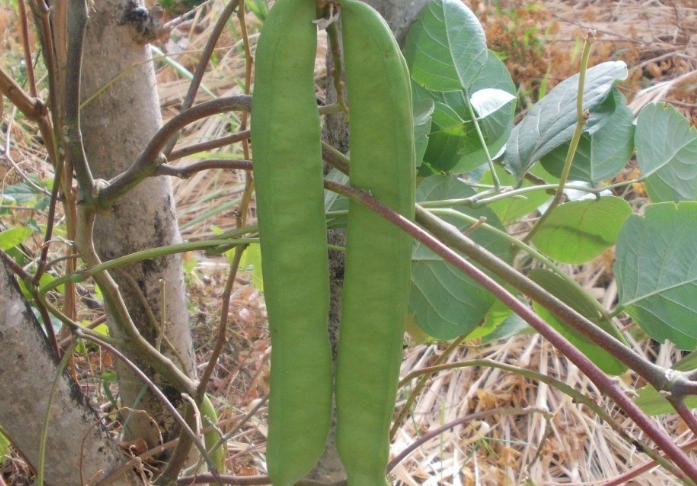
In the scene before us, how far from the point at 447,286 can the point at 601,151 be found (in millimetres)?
193

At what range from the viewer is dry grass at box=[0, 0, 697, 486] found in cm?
116

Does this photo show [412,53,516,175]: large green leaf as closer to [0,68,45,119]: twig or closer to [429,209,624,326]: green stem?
[429,209,624,326]: green stem

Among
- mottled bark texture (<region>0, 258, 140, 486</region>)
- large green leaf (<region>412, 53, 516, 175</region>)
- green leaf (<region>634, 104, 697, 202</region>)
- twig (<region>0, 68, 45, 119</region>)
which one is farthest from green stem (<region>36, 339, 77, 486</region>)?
green leaf (<region>634, 104, 697, 202</region>)

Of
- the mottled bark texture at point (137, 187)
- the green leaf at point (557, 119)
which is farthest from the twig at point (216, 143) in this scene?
the green leaf at point (557, 119)

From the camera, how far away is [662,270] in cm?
53

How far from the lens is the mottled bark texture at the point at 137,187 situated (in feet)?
2.15

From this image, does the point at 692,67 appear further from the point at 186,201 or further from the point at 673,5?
the point at 186,201

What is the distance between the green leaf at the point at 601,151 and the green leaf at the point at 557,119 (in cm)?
1

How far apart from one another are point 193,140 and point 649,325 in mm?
1754

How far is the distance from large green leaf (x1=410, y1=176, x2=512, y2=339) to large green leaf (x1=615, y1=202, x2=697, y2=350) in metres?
0.10

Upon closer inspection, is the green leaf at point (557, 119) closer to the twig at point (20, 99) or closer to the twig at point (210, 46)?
the twig at point (210, 46)

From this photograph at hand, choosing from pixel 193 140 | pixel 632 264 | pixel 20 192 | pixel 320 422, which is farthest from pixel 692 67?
pixel 320 422

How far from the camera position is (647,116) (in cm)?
59

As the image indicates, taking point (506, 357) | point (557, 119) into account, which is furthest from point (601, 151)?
point (506, 357)
